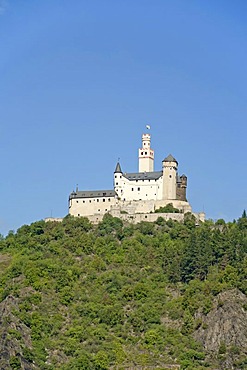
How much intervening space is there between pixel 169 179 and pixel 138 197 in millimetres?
4394

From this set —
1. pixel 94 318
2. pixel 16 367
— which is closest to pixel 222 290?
pixel 94 318

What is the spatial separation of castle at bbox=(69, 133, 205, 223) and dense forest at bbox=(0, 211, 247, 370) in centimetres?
254

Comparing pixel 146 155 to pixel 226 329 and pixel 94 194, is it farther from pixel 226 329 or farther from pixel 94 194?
pixel 226 329

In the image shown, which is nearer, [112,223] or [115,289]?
[115,289]

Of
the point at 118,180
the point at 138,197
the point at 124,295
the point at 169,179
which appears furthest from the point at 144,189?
the point at 124,295

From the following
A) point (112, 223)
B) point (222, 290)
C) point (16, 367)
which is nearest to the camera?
point (16, 367)

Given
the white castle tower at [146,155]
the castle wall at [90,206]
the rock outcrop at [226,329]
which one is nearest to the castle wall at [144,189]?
the castle wall at [90,206]

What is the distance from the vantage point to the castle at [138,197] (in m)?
169

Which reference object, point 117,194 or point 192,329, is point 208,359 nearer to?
point 192,329

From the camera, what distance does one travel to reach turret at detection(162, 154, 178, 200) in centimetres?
16950

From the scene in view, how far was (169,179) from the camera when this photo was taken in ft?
557

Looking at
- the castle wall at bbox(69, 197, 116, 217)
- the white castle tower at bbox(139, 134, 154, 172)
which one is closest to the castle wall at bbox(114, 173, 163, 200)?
the castle wall at bbox(69, 197, 116, 217)

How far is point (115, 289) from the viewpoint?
503 feet

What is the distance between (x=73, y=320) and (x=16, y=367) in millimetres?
12227
